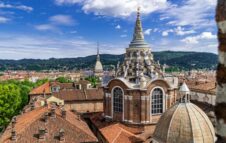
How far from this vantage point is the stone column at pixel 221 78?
12.2ft

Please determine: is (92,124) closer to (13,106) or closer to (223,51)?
(13,106)

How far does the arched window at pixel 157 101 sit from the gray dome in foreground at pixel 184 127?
29.2 ft

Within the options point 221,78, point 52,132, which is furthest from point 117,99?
point 221,78

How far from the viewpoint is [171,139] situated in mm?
23766

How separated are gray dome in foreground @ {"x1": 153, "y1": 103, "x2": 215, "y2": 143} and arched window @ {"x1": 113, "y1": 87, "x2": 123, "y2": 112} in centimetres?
1022

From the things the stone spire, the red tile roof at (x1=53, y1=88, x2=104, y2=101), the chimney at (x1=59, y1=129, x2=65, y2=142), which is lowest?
the chimney at (x1=59, y1=129, x2=65, y2=142)

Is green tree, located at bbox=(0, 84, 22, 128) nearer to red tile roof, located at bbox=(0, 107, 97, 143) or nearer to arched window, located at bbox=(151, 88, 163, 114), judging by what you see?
red tile roof, located at bbox=(0, 107, 97, 143)

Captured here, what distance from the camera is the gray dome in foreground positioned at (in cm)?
2353

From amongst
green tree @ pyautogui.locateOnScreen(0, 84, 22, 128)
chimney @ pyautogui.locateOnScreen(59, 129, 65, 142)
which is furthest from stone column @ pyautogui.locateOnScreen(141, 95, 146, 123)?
green tree @ pyautogui.locateOnScreen(0, 84, 22, 128)

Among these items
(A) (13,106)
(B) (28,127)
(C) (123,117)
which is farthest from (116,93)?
(A) (13,106)

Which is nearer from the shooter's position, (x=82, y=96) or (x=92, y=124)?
(x=92, y=124)

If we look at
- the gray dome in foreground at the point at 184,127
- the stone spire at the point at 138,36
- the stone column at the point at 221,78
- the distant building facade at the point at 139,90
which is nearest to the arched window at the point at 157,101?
the distant building facade at the point at 139,90

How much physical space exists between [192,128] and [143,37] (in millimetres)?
17859

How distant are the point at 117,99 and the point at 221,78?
105 feet
